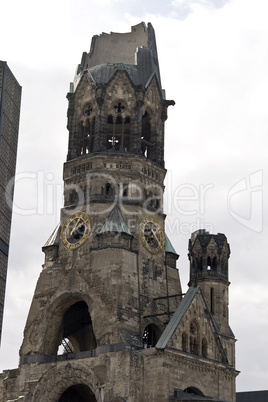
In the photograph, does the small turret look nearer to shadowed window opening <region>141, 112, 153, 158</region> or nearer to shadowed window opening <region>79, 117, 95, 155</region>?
shadowed window opening <region>141, 112, 153, 158</region>

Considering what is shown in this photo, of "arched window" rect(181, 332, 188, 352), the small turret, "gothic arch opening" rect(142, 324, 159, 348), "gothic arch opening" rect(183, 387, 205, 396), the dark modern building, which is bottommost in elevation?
"gothic arch opening" rect(183, 387, 205, 396)

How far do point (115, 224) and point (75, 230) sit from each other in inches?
173

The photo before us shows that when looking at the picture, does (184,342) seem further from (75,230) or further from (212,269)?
(75,230)

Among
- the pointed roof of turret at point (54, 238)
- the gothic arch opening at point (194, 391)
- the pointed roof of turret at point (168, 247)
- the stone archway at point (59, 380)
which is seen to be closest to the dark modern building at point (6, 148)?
the pointed roof of turret at point (54, 238)

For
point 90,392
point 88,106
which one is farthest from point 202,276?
point 88,106

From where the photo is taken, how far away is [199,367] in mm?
69250

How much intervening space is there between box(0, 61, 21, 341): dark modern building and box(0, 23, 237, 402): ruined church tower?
3.92 m

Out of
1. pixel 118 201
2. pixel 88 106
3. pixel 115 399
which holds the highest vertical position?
pixel 88 106

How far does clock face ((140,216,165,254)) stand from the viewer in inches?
2940

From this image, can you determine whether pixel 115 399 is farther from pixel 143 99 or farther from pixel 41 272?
pixel 143 99

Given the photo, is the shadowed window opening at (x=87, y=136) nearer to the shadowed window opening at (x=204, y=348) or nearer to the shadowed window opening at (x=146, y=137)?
the shadowed window opening at (x=146, y=137)

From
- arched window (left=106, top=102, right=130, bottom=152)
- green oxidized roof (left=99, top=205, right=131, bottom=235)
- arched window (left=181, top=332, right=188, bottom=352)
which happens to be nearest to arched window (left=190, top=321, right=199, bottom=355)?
arched window (left=181, top=332, right=188, bottom=352)

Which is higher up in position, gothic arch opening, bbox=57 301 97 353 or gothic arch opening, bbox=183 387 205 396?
gothic arch opening, bbox=57 301 97 353

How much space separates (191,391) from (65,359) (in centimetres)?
1107
